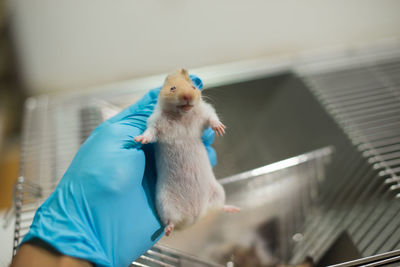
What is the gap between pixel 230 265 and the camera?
2.59 feet

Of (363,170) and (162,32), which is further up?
(162,32)

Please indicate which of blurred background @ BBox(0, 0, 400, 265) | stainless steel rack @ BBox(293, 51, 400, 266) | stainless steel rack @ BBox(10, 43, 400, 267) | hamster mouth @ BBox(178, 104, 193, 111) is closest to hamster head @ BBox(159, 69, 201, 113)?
hamster mouth @ BBox(178, 104, 193, 111)

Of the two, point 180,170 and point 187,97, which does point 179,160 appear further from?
point 187,97

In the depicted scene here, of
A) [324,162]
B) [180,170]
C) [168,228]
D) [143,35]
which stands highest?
[143,35]

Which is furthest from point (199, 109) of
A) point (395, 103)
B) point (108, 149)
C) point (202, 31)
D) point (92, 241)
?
point (202, 31)

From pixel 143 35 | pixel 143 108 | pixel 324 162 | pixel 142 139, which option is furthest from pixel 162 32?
pixel 142 139

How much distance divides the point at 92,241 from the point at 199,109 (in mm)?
340

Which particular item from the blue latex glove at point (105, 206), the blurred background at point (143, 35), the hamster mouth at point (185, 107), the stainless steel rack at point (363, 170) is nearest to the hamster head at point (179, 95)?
the hamster mouth at point (185, 107)

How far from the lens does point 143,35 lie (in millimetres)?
1648

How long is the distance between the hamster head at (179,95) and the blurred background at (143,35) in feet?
3.66

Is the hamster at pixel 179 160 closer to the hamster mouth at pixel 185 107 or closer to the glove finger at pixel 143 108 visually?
the hamster mouth at pixel 185 107

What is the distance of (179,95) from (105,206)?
0.28 metres

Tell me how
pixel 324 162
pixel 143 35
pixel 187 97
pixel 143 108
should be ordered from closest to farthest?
pixel 187 97, pixel 143 108, pixel 324 162, pixel 143 35

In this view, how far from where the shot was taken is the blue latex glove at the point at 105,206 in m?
0.57
